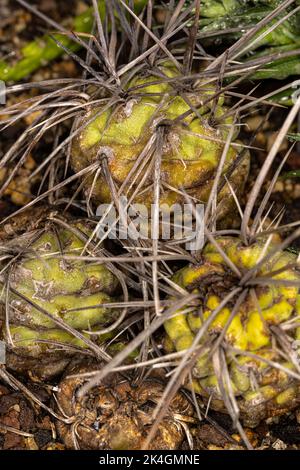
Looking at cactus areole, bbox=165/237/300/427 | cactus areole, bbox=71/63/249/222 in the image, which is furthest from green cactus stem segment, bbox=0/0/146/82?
cactus areole, bbox=165/237/300/427

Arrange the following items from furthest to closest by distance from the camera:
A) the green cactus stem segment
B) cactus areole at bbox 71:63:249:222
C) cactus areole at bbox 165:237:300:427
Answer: the green cactus stem segment < cactus areole at bbox 71:63:249:222 < cactus areole at bbox 165:237:300:427

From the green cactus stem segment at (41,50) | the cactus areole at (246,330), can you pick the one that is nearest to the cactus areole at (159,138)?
the cactus areole at (246,330)

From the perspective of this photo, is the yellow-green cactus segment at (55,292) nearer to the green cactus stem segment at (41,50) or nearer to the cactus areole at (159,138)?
the cactus areole at (159,138)


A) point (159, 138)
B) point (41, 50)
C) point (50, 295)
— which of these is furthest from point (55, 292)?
point (41, 50)

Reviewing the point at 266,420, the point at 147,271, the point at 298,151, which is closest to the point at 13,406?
the point at 147,271

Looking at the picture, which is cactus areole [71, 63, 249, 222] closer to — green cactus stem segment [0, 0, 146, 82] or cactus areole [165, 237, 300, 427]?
cactus areole [165, 237, 300, 427]

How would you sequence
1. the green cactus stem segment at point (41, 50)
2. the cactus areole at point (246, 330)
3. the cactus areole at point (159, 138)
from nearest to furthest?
the cactus areole at point (246, 330), the cactus areole at point (159, 138), the green cactus stem segment at point (41, 50)
